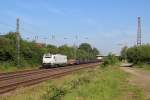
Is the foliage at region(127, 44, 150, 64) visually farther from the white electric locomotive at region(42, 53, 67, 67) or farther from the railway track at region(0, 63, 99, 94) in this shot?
the railway track at region(0, 63, 99, 94)

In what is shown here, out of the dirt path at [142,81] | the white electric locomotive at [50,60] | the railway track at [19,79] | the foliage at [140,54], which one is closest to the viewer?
the dirt path at [142,81]

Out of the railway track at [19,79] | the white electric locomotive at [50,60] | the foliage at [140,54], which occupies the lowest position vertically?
the railway track at [19,79]

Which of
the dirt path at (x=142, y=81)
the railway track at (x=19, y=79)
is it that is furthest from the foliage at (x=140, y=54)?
the railway track at (x=19, y=79)

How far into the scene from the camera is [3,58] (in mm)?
66375

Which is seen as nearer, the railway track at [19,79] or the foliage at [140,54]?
the railway track at [19,79]

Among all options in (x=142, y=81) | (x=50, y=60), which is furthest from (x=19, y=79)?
(x=50, y=60)

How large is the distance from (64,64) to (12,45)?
22725mm

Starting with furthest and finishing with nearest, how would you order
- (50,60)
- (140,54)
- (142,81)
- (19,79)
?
1. (140,54)
2. (50,60)
3. (19,79)
4. (142,81)

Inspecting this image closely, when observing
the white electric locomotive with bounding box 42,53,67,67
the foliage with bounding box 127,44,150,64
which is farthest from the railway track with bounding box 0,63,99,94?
the foliage with bounding box 127,44,150,64

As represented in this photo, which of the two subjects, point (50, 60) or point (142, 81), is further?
point (50, 60)

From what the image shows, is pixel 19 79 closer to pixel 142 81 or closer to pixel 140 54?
pixel 142 81

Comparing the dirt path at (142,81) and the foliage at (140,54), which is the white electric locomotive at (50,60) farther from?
the dirt path at (142,81)

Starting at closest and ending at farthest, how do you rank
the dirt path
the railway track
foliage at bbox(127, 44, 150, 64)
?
1. the dirt path
2. the railway track
3. foliage at bbox(127, 44, 150, 64)

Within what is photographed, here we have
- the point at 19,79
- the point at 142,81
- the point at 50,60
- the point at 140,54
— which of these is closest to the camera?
the point at 142,81
